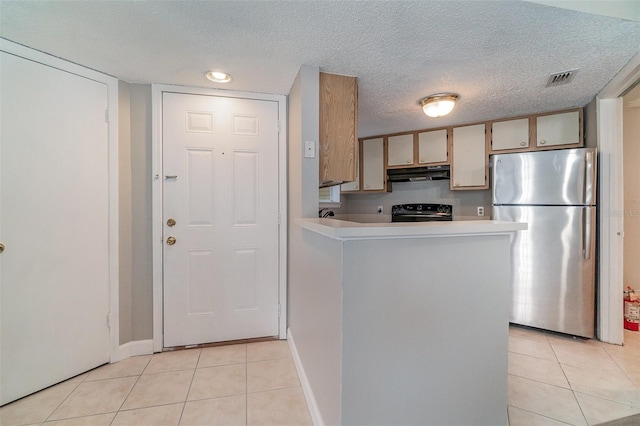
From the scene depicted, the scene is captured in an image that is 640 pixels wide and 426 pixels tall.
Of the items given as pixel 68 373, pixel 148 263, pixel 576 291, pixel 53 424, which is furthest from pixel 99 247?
pixel 576 291

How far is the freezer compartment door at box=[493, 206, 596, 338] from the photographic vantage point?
2291 mm

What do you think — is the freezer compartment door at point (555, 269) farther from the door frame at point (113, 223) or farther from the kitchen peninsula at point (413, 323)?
the door frame at point (113, 223)

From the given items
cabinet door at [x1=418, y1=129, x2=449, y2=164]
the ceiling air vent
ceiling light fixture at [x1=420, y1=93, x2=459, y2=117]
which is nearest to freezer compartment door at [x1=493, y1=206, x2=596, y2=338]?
cabinet door at [x1=418, y1=129, x2=449, y2=164]

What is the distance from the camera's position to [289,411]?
1494mm

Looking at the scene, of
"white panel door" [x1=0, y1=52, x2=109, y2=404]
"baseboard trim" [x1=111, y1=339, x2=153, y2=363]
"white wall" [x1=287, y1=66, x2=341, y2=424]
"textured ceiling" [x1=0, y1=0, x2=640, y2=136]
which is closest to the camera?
"white wall" [x1=287, y1=66, x2=341, y2=424]

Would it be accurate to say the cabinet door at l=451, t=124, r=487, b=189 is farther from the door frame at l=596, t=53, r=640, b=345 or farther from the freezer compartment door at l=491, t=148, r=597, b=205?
the door frame at l=596, t=53, r=640, b=345

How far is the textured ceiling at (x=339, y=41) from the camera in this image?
129 cm

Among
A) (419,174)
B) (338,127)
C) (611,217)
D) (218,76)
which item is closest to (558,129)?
(611,217)

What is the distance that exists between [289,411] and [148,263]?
4.93 feet

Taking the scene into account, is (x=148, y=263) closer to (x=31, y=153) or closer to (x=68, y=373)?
(x=68, y=373)

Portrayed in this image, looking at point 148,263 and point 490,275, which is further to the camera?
point 148,263

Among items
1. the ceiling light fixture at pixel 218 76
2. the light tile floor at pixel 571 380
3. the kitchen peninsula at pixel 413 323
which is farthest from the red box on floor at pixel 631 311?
the ceiling light fixture at pixel 218 76

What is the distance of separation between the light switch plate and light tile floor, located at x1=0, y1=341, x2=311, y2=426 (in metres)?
1.51

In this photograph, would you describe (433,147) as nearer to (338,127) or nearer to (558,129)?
(558,129)
